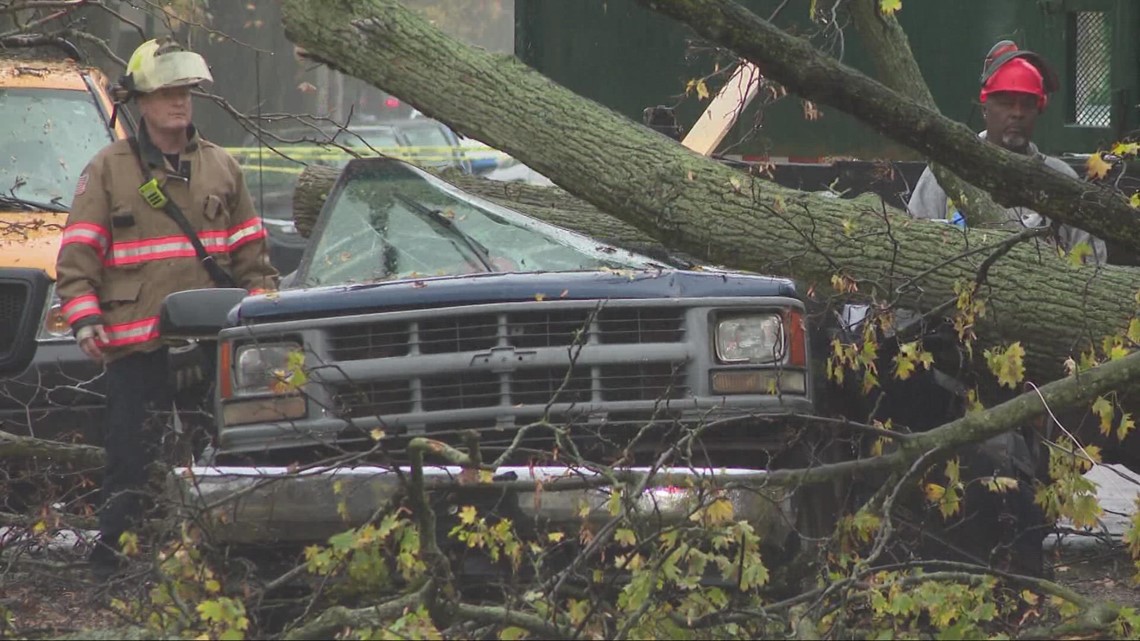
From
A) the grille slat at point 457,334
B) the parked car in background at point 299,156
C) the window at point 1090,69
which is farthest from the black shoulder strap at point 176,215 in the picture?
the window at point 1090,69

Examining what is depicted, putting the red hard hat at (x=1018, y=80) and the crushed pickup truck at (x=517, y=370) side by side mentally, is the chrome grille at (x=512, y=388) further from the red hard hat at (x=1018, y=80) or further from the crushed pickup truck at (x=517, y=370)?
the red hard hat at (x=1018, y=80)

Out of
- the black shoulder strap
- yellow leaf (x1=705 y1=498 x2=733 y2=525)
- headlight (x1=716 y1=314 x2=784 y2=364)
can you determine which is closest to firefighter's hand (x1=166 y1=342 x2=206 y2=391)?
the black shoulder strap

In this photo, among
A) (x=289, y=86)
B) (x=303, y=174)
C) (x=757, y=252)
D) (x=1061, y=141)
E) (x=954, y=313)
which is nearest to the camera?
(x=954, y=313)

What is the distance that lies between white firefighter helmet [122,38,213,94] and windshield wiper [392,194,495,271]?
2.96 ft

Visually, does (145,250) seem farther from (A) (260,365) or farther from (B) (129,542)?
(B) (129,542)

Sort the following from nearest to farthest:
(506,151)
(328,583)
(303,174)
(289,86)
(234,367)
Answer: (328,583) < (234,367) < (506,151) < (303,174) < (289,86)

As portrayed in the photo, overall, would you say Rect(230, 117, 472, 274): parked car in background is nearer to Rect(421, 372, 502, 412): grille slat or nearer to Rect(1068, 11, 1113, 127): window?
Rect(421, 372, 502, 412): grille slat

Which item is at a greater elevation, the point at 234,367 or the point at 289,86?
the point at 289,86

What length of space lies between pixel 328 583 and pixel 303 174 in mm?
3747

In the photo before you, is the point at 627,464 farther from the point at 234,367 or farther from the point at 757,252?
the point at 757,252

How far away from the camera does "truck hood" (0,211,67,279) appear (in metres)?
7.41

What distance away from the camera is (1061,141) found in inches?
343

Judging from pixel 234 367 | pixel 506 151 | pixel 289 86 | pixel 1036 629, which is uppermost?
pixel 289 86

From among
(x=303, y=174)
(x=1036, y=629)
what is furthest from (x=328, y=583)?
(x=303, y=174)
